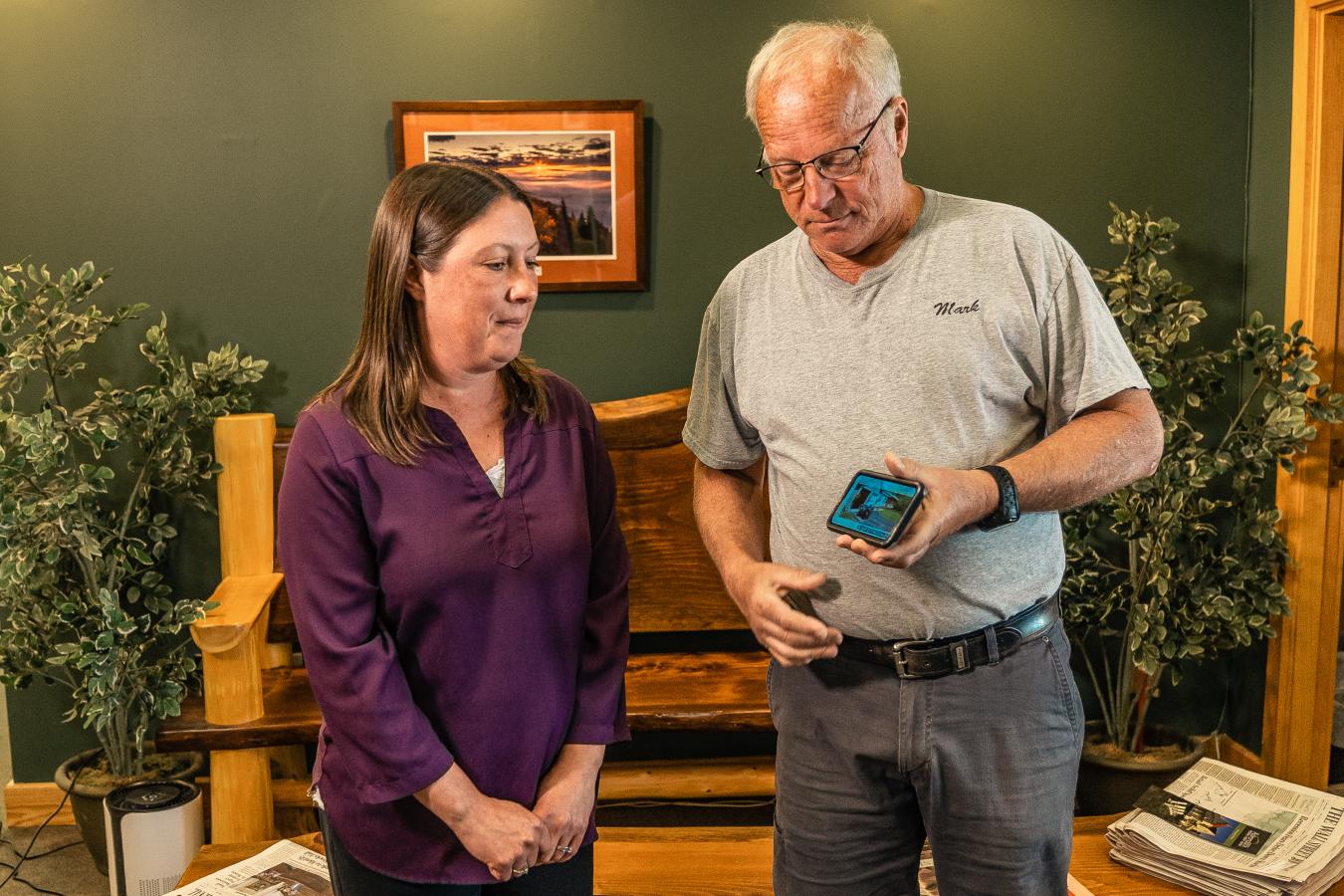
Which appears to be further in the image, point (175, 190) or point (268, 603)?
point (175, 190)

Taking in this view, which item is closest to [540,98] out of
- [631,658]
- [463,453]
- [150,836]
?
[631,658]

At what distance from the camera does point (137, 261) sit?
126 inches

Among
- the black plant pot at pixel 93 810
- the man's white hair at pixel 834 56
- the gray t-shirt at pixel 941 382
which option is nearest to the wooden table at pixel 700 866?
the black plant pot at pixel 93 810

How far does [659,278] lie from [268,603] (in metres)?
1.37

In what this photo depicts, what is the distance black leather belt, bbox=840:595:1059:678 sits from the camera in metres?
1.47

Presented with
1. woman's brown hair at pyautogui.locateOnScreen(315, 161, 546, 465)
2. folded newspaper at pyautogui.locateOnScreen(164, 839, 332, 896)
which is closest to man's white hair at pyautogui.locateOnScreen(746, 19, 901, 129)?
woman's brown hair at pyautogui.locateOnScreen(315, 161, 546, 465)

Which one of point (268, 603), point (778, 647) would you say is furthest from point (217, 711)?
point (778, 647)

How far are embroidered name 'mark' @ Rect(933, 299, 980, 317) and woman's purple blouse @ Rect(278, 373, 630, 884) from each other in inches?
20.5

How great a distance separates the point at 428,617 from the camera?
1432 millimetres

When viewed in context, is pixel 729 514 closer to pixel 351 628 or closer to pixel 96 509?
pixel 351 628

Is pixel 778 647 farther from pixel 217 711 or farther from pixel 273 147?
pixel 273 147

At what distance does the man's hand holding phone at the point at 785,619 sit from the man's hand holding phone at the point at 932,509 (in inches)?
4.4

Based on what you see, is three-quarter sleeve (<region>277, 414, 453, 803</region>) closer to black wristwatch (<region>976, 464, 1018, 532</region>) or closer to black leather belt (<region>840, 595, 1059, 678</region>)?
black leather belt (<region>840, 595, 1059, 678</region>)

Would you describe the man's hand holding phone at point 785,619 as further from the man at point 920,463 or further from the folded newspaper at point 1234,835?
the folded newspaper at point 1234,835
